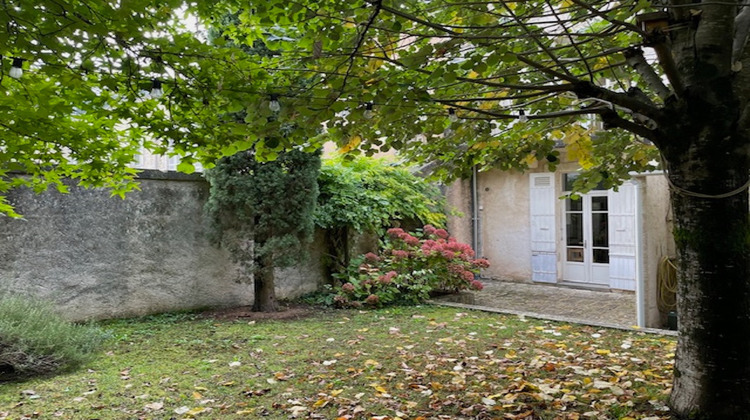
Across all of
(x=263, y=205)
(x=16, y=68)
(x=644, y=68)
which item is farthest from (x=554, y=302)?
(x=16, y=68)

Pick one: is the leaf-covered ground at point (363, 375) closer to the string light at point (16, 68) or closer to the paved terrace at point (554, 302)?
the paved terrace at point (554, 302)

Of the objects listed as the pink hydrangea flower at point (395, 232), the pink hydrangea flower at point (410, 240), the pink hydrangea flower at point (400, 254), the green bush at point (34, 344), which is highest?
the pink hydrangea flower at point (395, 232)

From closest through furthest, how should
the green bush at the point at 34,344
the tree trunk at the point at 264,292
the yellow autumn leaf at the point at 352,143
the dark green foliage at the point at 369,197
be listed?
the yellow autumn leaf at the point at 352,143 < the green bush at the point at 34,344 < the tree trunk at the point at 264,292 < the dark green foliage at the point at 369,197

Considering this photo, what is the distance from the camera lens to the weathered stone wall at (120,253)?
591 centimetres

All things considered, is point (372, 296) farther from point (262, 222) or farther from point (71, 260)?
point (71, 260)

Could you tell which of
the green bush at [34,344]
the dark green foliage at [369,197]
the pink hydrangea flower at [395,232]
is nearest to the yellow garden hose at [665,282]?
the pink hydrangea flower at [395,232]

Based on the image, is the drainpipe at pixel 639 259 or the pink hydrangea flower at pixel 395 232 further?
the pink hydrangea flower at pixel 395 232

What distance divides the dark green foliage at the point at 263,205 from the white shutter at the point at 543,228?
6517 mm

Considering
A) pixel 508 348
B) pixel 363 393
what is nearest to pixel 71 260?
pixel 363 393

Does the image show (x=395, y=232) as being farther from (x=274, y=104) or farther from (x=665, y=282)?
(x=274, y=104)


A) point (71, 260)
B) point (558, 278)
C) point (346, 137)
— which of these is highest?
point (346, 137)

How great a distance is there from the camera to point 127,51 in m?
2.84

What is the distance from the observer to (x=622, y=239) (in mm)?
10164

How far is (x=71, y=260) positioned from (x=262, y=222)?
97.0 inches
